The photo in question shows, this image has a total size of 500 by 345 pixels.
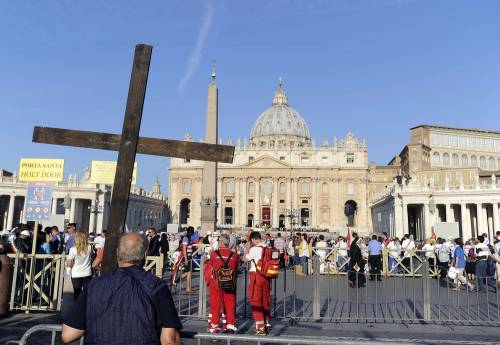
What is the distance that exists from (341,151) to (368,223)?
1394cm

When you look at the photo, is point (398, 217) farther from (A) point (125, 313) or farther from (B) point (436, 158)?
(A) point (125, 313)

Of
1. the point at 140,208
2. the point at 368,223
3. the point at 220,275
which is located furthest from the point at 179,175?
the point at 220,275

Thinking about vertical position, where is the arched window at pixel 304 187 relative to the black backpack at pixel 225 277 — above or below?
above

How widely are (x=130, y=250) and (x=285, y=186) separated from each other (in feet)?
234

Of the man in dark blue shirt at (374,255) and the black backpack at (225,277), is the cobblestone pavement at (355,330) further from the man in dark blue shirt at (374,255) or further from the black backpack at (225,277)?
the man in dark blue shirt at (374,255)

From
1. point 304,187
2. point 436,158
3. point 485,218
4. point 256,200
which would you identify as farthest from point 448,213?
point 256,200

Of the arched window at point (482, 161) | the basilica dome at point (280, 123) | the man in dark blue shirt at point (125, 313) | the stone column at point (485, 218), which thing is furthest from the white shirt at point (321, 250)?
the basilica dome at point (280, 123)

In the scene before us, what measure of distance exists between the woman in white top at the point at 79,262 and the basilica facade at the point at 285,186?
63.5 meters

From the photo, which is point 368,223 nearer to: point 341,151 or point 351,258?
point 341,151

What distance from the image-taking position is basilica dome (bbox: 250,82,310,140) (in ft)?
317

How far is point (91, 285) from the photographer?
249cm

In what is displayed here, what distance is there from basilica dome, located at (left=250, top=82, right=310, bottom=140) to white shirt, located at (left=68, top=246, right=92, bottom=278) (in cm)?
8978

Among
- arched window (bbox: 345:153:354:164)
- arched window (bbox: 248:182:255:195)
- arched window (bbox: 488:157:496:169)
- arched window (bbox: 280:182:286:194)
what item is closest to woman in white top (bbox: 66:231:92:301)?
arched window (bbox: 280:182:286:194)

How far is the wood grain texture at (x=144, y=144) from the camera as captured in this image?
444 centimetres
